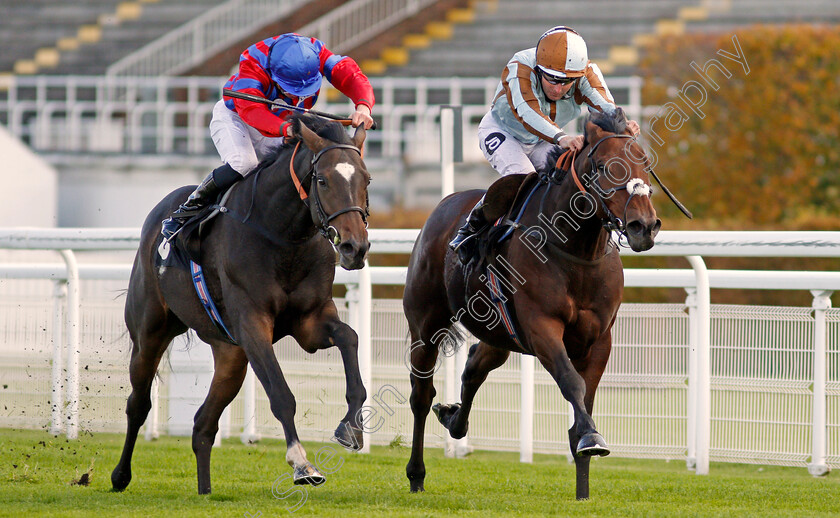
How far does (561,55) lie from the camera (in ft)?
17.3

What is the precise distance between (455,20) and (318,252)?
60.8ft

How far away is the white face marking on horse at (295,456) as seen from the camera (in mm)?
4477

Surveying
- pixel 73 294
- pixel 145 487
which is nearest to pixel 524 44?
pixel 73 294

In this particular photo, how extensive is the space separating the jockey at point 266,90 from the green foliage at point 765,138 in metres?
8.61

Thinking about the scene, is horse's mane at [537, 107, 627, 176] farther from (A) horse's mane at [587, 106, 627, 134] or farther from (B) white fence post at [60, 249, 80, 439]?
(B) white fence post at [60, 249, 80, 439]

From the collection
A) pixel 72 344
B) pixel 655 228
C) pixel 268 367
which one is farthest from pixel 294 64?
pixel 72 344

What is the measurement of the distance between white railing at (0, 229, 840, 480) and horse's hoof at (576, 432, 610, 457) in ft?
5.12

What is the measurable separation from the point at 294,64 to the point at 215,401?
1600mm

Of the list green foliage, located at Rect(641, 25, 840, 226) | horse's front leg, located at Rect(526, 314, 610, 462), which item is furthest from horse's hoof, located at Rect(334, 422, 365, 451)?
green foliage, located at Rect(641, 25, 840, 226)

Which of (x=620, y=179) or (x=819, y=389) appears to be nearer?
(x=620, y=179)

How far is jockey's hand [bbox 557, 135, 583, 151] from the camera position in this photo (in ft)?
16.5

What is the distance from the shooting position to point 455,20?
23000mm

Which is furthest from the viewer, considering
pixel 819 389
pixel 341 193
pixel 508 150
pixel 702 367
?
pixel 702 367

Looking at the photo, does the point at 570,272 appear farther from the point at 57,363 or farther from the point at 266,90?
the point at 57,363
